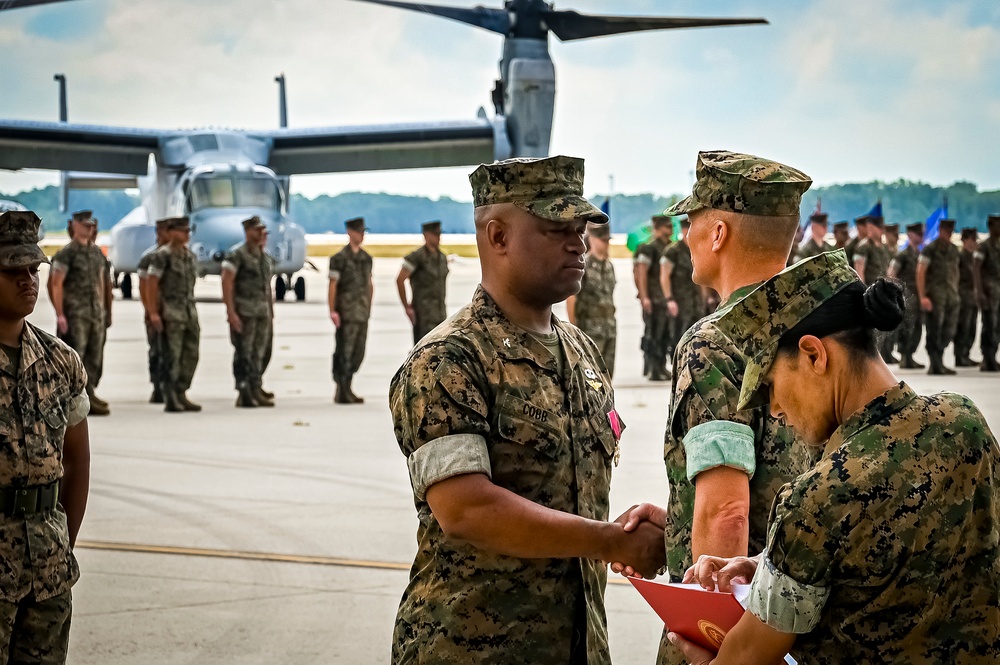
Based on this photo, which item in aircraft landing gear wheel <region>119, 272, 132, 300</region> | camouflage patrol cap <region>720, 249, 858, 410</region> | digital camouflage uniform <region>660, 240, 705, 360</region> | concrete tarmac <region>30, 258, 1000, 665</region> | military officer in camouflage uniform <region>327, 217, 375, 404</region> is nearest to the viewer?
camouflage patrol cap <region>720, 249, 858, 410</region>

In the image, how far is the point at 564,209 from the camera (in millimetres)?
2434

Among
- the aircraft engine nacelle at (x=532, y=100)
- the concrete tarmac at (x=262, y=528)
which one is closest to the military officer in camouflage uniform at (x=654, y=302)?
the concrete tarmac at (x=262, y=528)

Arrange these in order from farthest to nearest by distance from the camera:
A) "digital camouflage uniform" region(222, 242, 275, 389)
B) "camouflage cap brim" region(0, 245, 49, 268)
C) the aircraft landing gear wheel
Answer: the aircraft landing gear wheel, "digital camouflage uniform" region(222, 242, 275, 389), "camouflage cap brim" region(0, 245, 49, 268)

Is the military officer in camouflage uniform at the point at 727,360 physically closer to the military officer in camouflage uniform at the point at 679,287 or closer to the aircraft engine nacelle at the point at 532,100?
the military officer in camouflage uniform at the point at 679,287

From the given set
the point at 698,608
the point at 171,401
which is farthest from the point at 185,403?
the point at 698,608

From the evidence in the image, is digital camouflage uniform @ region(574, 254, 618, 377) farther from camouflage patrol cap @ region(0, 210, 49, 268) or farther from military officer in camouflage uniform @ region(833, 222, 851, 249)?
camouflage patrol cap @ region(0, 210, 49, 268)

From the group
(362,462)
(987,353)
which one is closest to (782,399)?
(362,462)

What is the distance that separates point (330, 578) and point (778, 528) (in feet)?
13.4

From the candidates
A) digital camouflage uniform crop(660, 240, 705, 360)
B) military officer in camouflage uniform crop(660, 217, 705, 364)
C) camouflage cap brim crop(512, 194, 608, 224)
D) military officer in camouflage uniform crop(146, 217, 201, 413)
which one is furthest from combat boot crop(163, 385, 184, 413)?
camouflage cap brim crop(512, 194, 608, 224)

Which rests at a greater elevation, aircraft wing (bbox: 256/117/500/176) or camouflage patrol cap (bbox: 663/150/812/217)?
aircraft wing (bbox: 256/117/500/176)

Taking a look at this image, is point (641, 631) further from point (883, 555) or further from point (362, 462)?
point (362, 462)

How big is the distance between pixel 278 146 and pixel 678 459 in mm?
23997

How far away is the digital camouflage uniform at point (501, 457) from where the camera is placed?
7.47ft

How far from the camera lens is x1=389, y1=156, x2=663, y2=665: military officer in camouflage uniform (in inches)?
87.4
